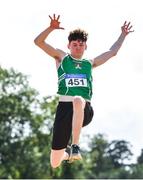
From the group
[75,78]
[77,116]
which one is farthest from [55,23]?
[77,116]

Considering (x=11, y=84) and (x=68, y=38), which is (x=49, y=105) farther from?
(x=68, y=38)

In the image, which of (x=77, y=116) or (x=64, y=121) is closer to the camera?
(x=77, y=116)

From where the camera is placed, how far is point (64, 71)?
34.2 ft

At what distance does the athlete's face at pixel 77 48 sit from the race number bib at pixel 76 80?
1.28 ft

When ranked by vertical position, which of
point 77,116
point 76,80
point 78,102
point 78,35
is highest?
point 78,35

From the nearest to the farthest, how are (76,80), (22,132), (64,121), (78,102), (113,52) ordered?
1. (78,102)
2. (76,80)
3. (64,121)
4. (113,52)
5. (22,132)

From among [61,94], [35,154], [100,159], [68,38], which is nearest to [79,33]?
[68,38]

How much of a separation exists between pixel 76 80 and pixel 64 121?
715 millimetres

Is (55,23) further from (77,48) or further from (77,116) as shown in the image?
(77,116)

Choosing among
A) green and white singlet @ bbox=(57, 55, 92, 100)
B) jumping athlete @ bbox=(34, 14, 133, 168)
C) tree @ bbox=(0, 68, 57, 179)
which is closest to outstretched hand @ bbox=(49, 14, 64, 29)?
jumping athlete @ bbox=(34, 14, 133, 168)

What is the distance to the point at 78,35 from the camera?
10.3 m

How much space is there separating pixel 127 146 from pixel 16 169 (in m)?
72.0

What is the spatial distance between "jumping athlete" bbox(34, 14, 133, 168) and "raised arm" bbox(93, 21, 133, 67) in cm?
16

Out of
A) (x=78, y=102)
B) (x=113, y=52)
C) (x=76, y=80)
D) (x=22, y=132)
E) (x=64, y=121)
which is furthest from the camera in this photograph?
(x=22, y=132)
